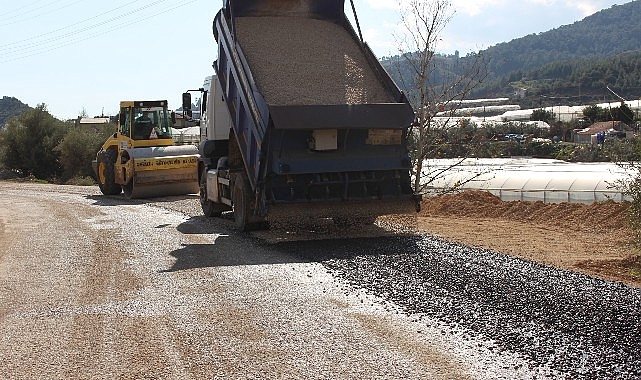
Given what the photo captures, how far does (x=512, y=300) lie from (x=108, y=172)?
17.7m

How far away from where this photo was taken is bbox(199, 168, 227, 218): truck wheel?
16.5m

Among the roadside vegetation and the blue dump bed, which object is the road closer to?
the blue dump bed

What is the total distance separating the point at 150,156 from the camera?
22031 millimetres

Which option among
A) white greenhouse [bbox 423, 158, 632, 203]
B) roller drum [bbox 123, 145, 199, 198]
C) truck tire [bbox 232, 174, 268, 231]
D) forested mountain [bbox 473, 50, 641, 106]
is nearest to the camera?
truck tire [bbox 232, 174, 268, 231]

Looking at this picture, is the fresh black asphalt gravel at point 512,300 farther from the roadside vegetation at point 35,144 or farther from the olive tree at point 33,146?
the olive tree at point 33,146

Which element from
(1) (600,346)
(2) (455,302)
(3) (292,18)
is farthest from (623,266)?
(3) (292,18)

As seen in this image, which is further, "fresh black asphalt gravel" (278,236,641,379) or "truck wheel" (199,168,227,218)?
"truck wheel" (199,168,227,218)

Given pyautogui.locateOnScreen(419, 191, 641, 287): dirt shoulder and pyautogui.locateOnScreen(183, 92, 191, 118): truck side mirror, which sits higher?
pyautogui.locateOnScreen(183, 92, 191, 118): truck side mirror

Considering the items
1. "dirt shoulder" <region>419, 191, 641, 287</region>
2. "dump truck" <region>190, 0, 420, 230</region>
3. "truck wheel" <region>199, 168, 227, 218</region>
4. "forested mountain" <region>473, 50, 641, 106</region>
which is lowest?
"dirt shoulder" <region>419, 191, 641, 287</region>

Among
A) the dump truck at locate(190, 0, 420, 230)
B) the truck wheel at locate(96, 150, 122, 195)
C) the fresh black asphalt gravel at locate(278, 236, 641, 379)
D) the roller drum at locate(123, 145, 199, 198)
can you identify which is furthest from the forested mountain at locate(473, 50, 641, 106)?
the fresh black asphalt gravel at locate(278, 236, 641, 379)

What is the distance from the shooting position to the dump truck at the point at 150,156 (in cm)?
2194

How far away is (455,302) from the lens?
26.2 feet

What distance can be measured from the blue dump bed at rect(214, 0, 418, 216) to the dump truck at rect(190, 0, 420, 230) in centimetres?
2

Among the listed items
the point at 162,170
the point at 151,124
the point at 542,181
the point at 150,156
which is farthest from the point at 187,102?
the point at 542,181
